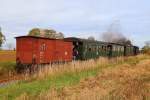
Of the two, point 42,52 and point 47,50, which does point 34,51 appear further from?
point 47,50

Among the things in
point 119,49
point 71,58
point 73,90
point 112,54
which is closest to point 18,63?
point 71,58

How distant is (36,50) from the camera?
81.9 ft

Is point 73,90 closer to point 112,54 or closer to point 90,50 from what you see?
point 90,50

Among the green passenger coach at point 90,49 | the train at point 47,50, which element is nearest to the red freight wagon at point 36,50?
the train at point 47,50

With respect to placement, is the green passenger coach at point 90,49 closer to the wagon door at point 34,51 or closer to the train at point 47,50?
the train at point 47,50

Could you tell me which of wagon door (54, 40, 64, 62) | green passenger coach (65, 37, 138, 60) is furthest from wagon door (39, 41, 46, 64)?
green passenger coach (65, 37, 138, 60)

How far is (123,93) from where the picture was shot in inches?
421

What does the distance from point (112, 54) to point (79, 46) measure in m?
12.6

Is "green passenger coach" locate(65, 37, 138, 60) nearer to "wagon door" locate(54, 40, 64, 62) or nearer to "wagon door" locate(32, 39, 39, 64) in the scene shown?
"wagon door" locate(54, 40, 64, 62)

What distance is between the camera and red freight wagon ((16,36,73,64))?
82.0ft

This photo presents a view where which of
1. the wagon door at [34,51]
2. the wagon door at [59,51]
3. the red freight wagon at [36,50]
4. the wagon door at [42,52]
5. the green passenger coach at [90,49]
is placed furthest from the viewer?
the green passenger coach at [90,49]

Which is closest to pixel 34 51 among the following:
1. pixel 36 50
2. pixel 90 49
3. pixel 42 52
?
pixel 36 50

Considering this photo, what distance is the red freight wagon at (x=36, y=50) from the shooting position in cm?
2500

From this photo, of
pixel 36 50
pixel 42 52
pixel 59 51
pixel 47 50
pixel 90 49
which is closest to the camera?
pixel 36 50
